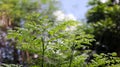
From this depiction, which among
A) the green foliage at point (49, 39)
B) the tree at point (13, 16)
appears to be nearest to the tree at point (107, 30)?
the tree at point (13, 16)

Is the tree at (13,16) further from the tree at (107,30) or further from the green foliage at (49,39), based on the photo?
the green foliage at (49,39)

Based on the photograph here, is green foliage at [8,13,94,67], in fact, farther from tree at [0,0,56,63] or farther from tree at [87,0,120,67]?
tree at [87,0,120,67]

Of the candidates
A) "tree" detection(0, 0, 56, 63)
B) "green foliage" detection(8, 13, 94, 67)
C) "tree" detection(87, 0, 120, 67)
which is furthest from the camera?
"tree" detection(87, 0, 120, 67)

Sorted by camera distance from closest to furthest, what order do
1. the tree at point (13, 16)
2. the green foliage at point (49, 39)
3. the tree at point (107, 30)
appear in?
the green foliage at point (49, 39), the tree at point (13, 16), the tree at point (107, 30)

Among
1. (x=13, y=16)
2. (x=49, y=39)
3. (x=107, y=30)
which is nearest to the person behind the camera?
(x=49, y=39)

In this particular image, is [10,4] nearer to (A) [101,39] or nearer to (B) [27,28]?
(A) [101,39]

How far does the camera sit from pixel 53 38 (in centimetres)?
394

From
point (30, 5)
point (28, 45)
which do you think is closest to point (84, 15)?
point (30, 5)

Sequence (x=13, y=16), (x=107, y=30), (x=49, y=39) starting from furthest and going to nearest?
(x=13, y=16) → (x=107, y=30) → (x=49, y=39)

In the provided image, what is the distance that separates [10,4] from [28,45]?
6258 millimetres

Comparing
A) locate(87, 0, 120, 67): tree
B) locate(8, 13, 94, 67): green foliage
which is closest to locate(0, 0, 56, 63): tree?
locate(87, 0, 120, 67): tree

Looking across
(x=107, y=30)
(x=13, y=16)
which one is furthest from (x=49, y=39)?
(x=13, y=16)

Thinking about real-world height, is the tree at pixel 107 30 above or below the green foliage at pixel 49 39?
below

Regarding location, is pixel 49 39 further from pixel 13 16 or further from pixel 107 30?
pixel 13 16
